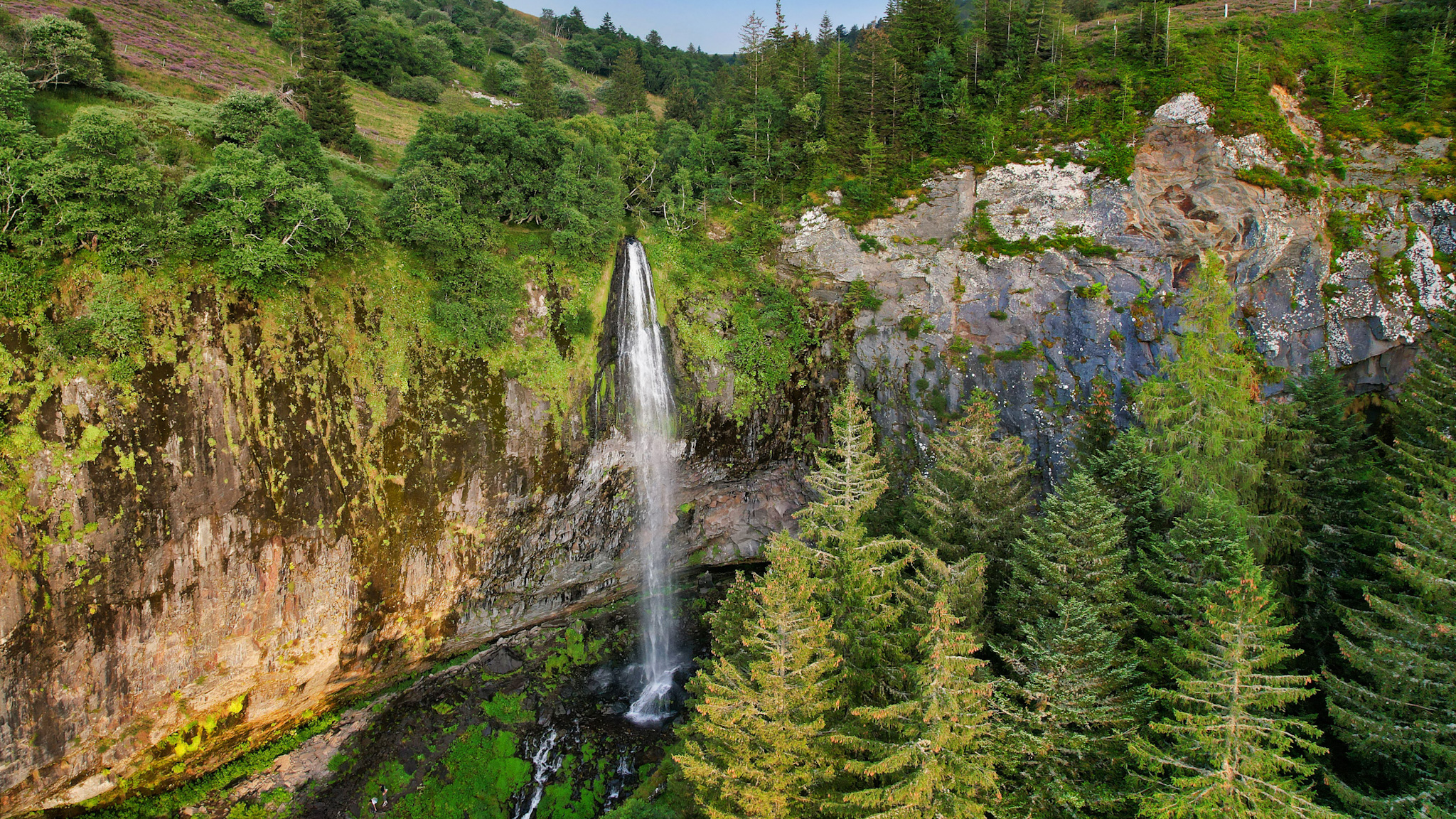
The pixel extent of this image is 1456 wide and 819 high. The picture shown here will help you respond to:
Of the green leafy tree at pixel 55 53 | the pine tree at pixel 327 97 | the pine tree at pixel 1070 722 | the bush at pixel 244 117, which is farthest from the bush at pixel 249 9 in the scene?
the pine tree at pixel 1070 722

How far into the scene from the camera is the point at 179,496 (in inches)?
591

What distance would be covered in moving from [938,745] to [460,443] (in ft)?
55.4

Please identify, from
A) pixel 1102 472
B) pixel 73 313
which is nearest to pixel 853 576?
pixel 1102 472

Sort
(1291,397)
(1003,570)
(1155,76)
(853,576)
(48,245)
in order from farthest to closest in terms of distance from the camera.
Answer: (1155,76)
(1291,397)
(1003,570)
(853,576)
(48,245)

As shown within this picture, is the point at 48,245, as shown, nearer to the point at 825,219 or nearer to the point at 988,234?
the point at 825,219

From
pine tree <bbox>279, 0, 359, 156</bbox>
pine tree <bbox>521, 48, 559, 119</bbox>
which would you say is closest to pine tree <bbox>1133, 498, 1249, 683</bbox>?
pine tree <bbox>521, 48, 559, 119</bbox>

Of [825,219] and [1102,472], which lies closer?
[1102,472]

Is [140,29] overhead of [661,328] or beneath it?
overhead

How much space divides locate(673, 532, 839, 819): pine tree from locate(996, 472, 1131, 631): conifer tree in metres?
5.55

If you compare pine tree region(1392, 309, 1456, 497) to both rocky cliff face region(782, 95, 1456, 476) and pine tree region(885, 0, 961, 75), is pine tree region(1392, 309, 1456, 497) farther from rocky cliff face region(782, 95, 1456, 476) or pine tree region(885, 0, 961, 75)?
pine tree region(885, 0, 961, 75)

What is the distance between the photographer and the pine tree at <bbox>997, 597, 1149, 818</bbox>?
38.7 ft

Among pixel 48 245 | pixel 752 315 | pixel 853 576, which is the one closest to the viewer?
pixel 48 245

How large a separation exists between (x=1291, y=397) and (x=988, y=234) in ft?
41.3

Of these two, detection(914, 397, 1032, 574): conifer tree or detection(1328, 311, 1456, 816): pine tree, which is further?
detection(914, 397, 1032, 574): conifer tree
